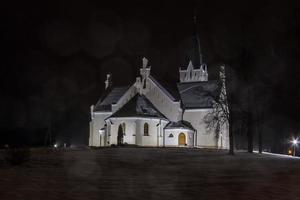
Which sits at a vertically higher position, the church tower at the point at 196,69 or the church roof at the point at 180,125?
the church tower at the point at 196,69

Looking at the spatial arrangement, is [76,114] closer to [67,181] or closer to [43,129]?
[43,129]

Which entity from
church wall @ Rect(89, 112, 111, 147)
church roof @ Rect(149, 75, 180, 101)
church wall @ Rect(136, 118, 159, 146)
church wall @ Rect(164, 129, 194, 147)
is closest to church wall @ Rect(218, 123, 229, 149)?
church wall @ Rect(164, 129, 194, 147)

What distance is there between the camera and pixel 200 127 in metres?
64.8

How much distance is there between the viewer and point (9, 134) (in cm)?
7644

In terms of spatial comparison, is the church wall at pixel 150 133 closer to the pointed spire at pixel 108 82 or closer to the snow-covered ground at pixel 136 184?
the pointed spire at pixel 108 82

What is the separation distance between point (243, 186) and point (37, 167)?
1156cm

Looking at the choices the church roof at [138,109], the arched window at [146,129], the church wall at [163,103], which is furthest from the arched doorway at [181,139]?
the arched window at [146,129]

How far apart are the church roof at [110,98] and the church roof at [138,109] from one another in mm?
7611

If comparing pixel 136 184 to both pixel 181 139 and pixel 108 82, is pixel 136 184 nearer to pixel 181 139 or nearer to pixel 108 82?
pixel 181 139

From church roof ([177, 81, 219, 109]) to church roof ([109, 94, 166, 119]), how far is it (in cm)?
472

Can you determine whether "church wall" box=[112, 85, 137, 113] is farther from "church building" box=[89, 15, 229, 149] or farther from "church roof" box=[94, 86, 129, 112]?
"church roof" box=[94, 86, 129, 112]

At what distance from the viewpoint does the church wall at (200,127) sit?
2534 inches

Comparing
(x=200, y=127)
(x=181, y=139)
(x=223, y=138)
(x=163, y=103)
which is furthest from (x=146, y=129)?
(x=223, y=138)

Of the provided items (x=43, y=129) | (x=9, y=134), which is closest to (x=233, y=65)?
(x=9, y=134)
